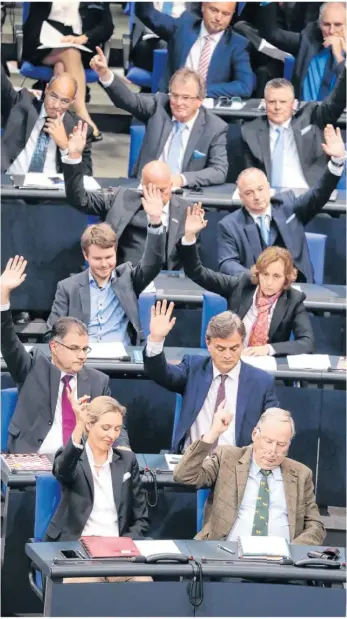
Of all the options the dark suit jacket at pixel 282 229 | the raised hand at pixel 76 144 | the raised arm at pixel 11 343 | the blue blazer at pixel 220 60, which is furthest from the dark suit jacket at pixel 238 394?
the blue blazer at pixel 220 60

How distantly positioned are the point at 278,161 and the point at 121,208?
3.28ft

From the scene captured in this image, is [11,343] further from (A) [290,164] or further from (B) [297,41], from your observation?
(B) [297,41]

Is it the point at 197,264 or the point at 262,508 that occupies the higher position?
the point at 197,264

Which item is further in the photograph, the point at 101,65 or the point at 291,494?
the point at 101,65

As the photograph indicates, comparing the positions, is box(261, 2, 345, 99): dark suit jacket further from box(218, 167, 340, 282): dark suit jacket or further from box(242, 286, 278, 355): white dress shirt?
box(242, 286, 278, 355): white dress shirt

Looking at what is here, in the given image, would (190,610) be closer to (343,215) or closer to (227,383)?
(227,383)

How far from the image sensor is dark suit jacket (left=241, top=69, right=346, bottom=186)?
24.4ft

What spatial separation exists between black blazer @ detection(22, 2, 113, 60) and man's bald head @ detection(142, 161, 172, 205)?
80.9 inches

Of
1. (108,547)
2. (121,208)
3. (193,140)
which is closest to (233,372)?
(108,547)

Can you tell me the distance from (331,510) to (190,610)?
173 centimetres

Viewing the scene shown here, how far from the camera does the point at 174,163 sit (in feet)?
24.4

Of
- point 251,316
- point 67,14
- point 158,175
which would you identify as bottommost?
point 251,316

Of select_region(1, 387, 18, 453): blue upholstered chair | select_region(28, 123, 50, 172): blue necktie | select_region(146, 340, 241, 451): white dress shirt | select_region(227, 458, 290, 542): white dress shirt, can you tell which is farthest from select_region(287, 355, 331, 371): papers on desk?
select_region(28, 123, 50, 172): blue necktie

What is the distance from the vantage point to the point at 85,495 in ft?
17.4
